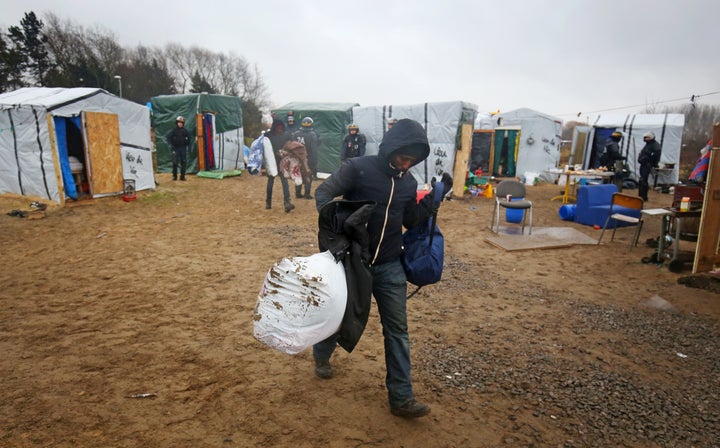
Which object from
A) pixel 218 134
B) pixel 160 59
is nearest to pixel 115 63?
pixel 160 59

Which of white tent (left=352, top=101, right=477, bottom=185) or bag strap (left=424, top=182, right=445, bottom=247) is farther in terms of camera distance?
white tent (left=352, top=101, right=477, bottom=185)

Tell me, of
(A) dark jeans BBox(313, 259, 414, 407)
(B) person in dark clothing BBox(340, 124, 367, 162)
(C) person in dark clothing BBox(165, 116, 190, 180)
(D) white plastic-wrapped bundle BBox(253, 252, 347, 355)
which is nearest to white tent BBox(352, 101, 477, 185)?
(B) person in dark clothing BBox(340, 124, 367, 162)

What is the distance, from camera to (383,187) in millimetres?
2645

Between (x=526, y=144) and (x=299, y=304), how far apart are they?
17.5 m

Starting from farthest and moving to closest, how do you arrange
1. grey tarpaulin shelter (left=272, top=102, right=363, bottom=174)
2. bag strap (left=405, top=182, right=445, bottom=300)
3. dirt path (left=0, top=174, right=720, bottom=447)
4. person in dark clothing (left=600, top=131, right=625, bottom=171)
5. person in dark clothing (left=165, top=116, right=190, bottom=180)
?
grey tarpaulin shelter (left=272, top=102, right=363, bottom=174) < person in dark clothing (left=165, top=116, right=190, bottom=180) < person in dark clothing (left=600, top=131, right=625, bottom=171) < bag strap (left=405, top=182, right=445, bottom=300) < dirt path (left=0, top=174, right=720, bottom=447)

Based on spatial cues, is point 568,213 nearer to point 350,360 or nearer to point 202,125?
point 350,360

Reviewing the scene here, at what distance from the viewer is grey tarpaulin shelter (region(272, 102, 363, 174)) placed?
1559cm

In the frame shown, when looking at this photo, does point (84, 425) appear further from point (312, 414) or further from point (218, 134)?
point (218, 134)

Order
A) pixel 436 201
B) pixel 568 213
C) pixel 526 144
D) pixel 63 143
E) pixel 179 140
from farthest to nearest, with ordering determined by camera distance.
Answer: pixel 526 144, pixel 179 140, pixel 63 143, pixel 568 213, pixel 436 201

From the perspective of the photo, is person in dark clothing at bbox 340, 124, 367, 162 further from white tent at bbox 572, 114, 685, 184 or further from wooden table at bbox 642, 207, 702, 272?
white tent at bbox 572, 114, 685, 184

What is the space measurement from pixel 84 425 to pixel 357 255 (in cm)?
206

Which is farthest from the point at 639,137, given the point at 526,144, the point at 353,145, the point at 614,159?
the point at 353,145

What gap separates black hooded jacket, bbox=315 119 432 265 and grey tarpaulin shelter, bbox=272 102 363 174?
1326 cm

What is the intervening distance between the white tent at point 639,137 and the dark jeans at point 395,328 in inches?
681
